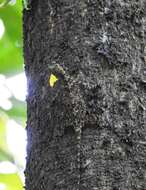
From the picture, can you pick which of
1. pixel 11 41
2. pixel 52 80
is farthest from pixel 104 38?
pixel 11 41

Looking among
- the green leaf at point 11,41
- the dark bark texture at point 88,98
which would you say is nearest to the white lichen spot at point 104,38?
the dark bark texture at point 88,98

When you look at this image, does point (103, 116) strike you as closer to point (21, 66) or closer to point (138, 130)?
point (138, 130)

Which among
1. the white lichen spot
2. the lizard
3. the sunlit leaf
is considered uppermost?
the white lichen spot

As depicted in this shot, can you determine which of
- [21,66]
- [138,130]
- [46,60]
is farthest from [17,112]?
[138,130]

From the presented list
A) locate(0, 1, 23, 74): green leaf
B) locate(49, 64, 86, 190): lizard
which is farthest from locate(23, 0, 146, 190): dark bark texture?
locate(0, 1, 23, 74): green leaf

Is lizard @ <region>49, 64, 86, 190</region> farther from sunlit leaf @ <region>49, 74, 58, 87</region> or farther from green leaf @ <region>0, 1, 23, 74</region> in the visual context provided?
green leaf @ <region>0, 1, 23, 74</region>

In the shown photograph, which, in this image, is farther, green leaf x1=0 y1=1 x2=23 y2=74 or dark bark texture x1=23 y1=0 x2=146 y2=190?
green leaf x1=0 y1=1 x2=23 y2=74

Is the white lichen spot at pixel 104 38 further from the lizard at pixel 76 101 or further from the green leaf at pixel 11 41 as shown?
the green leaf at pixel 11 41

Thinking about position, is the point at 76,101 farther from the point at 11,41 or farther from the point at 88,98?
the point at 11,41
